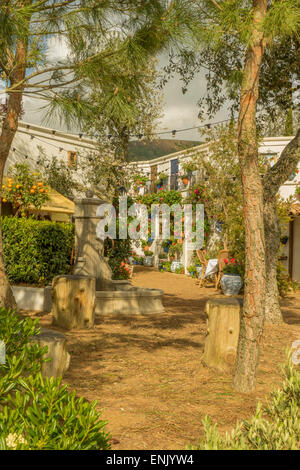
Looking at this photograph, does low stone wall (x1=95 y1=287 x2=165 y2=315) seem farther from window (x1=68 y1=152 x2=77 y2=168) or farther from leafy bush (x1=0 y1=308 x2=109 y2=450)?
window (x1=68 y1=152 x2=77 y2=168)

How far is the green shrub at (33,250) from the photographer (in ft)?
29.8

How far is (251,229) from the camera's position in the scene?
4398 mm

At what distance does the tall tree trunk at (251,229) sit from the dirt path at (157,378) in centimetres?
35

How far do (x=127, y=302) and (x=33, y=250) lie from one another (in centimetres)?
212

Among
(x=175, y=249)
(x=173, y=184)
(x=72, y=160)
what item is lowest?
(x=175, y=249)

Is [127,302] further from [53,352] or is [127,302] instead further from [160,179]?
[160,179]

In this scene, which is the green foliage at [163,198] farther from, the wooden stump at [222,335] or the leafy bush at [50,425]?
the leafy bush at [50,425]

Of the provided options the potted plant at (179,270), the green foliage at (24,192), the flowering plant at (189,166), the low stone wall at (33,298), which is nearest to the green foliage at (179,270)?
the potted plant at (179,270)

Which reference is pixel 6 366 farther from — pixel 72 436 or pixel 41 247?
pixel 41 247

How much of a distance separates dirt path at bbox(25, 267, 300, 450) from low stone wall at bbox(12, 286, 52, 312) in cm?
51

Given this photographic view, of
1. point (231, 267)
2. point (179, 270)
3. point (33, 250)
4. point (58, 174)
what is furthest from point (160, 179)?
point (33, 250)

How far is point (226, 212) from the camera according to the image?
609 inches

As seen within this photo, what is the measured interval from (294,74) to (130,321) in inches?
252
